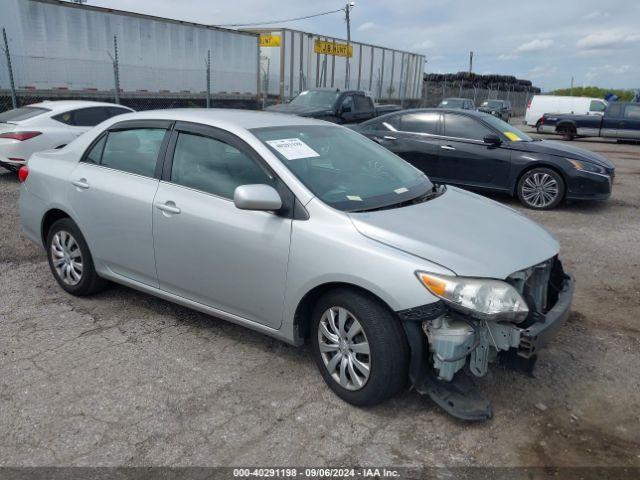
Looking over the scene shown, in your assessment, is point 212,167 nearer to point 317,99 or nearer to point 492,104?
point 317,99

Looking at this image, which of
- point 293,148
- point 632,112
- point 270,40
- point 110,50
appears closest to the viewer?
point 293,148

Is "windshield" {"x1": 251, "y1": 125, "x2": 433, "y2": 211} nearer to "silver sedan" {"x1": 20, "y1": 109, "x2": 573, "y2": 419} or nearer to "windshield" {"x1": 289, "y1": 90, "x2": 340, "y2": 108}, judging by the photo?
"silver sedan" {"x1": 20, "y1": 109, "x2": 573, "y2": 419}

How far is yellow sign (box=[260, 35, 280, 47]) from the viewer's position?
2159 cm

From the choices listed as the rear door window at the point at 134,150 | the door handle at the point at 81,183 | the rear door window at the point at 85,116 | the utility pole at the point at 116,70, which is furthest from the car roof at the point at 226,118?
the utility pole at the point at 116,70

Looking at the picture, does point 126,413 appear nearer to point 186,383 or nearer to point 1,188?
point 186,383

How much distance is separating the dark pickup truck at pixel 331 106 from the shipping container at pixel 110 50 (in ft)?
16.2

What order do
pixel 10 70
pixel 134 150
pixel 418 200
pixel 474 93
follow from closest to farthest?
pixel 418 200, pixel 134 150, pixel 10 70, pixel 474 93

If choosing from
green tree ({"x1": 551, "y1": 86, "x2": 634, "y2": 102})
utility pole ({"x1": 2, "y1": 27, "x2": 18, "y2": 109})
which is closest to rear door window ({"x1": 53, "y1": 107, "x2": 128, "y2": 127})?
utility pole ({"x1": 2, "y1": 27, "x2": 18, "y2": 109})

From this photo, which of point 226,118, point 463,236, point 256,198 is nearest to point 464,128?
point 226,118

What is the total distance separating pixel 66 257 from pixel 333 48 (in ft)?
73.1

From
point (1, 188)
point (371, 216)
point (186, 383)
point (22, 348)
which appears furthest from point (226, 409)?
point (1, 188)

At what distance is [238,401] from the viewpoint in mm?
3068

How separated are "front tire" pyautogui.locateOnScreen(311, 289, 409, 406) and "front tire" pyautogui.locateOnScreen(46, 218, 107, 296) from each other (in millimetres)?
2125

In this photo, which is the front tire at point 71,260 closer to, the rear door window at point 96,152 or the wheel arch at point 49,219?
the wheel arch at point 49,219
